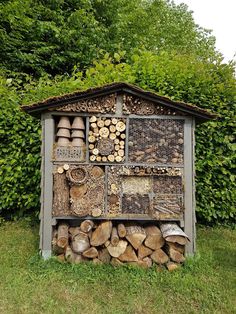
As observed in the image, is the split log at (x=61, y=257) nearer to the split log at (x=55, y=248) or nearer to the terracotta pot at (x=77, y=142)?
the split log at (x=55, y=248)

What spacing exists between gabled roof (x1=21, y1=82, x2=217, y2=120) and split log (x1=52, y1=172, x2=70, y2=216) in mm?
786

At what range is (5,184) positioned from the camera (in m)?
4.18

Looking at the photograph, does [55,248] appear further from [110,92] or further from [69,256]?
[110,92]

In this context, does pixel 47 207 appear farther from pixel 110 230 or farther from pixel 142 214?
pixel 142 214

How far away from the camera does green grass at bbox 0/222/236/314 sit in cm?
222

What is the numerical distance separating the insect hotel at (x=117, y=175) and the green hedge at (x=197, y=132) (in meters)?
1.07

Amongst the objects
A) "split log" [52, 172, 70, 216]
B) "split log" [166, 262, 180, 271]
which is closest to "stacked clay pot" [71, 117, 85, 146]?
"split log" [52, 172, 70, 216]

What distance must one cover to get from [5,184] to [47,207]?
1.63 m

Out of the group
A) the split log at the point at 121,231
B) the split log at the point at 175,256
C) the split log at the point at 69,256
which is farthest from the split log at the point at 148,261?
the split log at the point at 69,256

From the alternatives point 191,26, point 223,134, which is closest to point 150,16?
point 191,26

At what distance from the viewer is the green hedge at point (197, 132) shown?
3941 mm

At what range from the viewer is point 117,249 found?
2.83 m

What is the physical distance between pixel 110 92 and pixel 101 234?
1.59m

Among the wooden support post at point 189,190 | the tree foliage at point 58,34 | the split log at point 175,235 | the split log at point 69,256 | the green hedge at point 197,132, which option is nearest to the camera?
the split log at point 175,235
